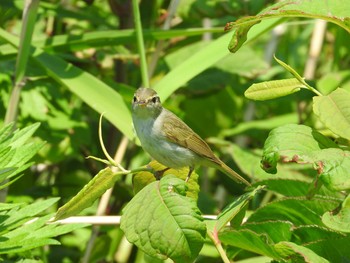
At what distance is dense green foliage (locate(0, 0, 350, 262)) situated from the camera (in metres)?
1.56

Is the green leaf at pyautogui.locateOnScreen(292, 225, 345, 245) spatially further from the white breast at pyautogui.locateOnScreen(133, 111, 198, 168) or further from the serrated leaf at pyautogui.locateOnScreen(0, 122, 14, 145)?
the serrated leaf at pyautogui.locateOnScreen(0, 122, 14, 145)

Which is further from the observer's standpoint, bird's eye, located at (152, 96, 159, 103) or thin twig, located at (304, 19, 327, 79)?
thin twig, located at (304, 19, 327, 79)

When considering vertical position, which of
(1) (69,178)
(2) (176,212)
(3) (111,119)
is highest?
(2) (176,212)

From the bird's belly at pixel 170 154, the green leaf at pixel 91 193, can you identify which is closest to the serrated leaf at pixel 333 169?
the green leaf at pixel 91 193

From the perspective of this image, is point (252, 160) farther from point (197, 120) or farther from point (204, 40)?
point (204, 40)

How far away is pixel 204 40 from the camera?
388 cm

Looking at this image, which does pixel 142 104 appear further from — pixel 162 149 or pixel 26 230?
pixel 26 230

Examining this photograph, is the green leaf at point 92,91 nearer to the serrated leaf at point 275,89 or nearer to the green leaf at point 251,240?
the green leaf at point 251,240

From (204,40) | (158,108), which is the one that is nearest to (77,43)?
(158,108)

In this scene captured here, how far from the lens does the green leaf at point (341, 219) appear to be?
1.45 metres

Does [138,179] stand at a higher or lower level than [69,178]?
higher

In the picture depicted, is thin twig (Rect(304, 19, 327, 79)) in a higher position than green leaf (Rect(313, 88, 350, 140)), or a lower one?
lower

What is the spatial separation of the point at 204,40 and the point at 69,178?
977 mm

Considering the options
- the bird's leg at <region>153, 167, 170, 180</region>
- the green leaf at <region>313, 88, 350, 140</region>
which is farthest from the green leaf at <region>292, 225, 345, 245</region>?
the bird's leg at <region>153, 167, 170, 180</region>
